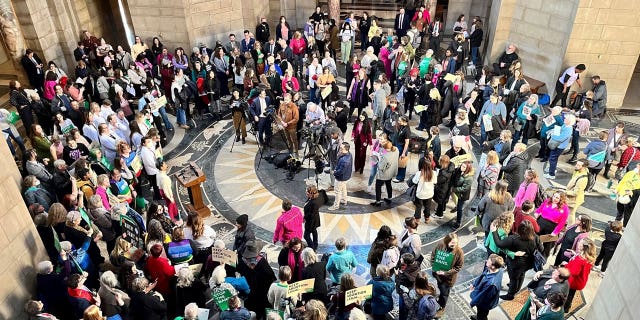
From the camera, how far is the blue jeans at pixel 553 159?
10.7 metres

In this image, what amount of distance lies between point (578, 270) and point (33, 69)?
1381 centimetres

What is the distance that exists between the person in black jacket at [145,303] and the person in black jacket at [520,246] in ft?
16.3

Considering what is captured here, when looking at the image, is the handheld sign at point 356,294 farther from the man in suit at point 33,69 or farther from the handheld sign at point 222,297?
the man in suit at point 33,69

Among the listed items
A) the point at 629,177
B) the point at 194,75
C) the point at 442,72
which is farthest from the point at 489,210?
the point at 194,75

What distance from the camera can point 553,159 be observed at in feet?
35.6

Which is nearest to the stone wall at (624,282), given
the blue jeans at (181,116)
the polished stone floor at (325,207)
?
the polished stone floor at (325,207)

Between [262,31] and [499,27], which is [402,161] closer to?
[499,27]

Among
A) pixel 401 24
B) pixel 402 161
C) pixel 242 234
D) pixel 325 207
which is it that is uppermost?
pixel 401 24

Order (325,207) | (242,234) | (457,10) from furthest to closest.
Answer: (457,10) → (325,207) → (242,234)

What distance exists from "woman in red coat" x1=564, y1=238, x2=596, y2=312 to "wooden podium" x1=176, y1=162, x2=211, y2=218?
21.9ft

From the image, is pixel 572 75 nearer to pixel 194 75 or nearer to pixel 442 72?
pixel 442 72

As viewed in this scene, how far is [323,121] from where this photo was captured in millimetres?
11125

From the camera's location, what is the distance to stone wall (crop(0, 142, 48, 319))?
661 centimetres

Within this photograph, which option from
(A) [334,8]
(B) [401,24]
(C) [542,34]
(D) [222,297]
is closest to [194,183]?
(D) [222,297]
